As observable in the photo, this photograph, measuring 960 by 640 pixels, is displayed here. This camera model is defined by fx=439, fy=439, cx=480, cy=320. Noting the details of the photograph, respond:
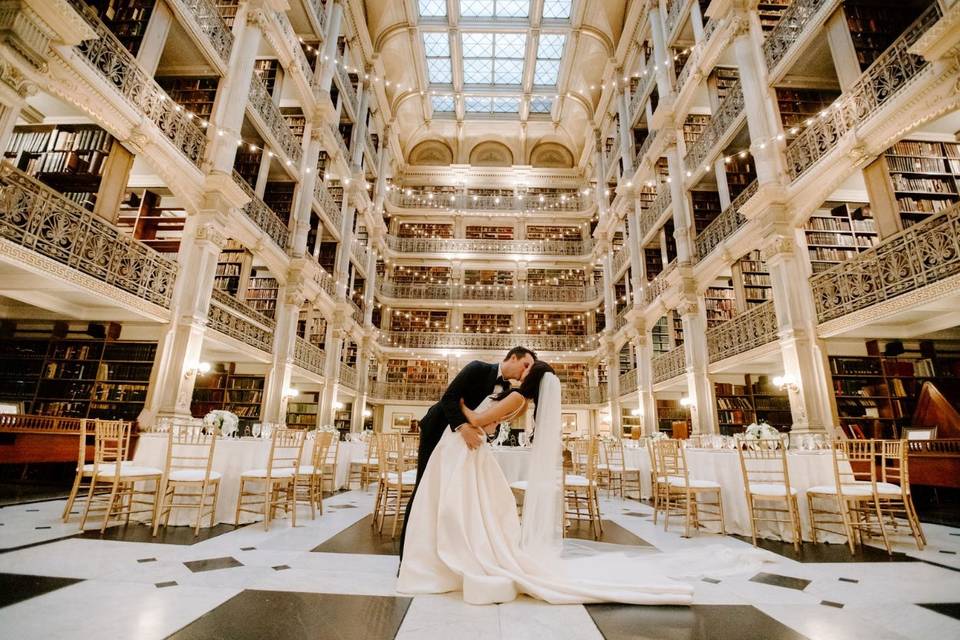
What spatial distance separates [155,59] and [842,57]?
9.37 meters

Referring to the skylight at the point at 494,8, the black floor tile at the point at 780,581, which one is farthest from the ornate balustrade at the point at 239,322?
the skylight at the point at 494,8

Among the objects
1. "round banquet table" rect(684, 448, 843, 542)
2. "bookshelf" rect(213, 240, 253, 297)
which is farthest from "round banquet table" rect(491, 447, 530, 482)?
"bookshelf" rect(213, 240, 253, 297)

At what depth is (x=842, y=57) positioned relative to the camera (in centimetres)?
604

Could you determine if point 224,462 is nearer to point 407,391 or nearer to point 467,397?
point 467,397

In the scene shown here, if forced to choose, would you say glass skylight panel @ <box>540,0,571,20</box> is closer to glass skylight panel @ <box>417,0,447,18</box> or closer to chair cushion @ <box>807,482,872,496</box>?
glass skylight panel @ <box>417,0,447,18</box>

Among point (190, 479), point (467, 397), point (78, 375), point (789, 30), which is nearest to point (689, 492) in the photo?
point (467, 397)

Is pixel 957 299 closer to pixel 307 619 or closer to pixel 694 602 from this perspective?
pixel 694 602

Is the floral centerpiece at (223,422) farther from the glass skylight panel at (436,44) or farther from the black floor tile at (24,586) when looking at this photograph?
the glass skylight panel at (436,44)

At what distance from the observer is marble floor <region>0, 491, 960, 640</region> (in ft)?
5.96

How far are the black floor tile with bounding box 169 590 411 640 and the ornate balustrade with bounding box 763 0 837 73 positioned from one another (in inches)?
348

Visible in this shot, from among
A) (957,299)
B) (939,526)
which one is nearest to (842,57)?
(957,299)

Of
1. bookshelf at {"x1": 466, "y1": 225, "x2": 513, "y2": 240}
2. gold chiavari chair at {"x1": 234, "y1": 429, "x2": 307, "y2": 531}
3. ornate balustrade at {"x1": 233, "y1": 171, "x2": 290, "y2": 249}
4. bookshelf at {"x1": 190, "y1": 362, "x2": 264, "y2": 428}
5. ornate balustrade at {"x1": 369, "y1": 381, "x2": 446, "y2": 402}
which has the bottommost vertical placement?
gold chiavari chair at {"x1": 234, "y1": 429, "x2": 307, "y2": 531}

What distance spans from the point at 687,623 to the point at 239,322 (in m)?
8.07

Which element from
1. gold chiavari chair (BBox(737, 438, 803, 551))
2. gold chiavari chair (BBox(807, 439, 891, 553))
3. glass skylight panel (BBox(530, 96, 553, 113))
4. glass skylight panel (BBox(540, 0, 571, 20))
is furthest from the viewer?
glass skylight panel (BBox(530, 96, 553, 113))
